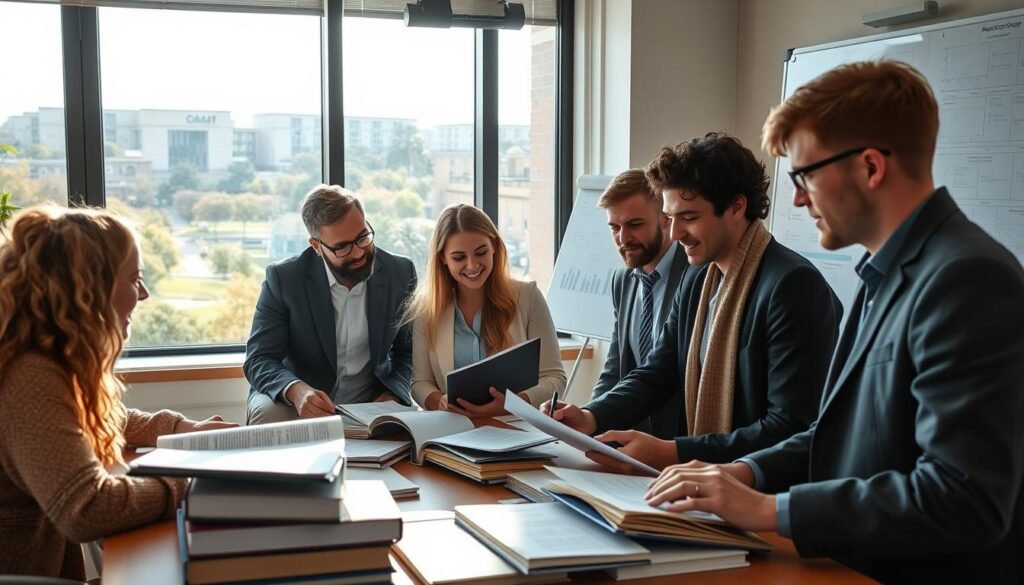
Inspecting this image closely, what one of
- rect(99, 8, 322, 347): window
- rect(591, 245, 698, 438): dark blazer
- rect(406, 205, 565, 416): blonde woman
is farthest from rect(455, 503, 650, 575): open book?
rect(99, 8, 322, 347): window

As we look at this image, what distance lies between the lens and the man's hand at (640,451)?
1.99 meters

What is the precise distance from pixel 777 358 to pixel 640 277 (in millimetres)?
960

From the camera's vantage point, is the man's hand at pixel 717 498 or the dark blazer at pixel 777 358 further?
the dark blazer at pixel 777 358

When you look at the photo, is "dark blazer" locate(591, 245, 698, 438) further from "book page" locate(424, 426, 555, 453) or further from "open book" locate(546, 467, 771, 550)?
"open book" locate(546, 467, 771, 550)

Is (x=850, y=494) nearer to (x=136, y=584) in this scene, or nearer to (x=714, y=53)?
(x=136, y=584)

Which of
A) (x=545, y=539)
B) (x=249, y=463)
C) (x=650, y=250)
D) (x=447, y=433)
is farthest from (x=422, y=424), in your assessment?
(x=650, y=250)

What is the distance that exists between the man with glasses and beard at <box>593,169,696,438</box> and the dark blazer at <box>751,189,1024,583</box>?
1335mm

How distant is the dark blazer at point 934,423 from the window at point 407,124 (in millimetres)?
3078

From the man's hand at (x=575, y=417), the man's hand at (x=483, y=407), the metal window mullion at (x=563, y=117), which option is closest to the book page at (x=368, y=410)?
the man's hand at (x=483, y=407)

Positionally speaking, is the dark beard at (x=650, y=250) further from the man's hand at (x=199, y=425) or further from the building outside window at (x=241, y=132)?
the building outside window at (x=241, y=132)

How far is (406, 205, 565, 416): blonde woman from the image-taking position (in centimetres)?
331

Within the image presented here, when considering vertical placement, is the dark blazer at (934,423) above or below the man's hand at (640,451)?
above

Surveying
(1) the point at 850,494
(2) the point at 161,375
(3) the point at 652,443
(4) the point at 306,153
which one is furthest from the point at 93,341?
(4) the point at 306,153

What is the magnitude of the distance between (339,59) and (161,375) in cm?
150
